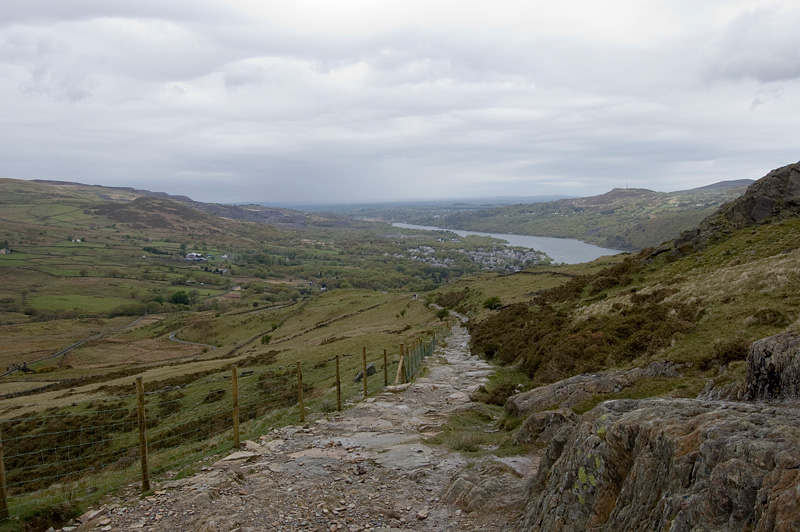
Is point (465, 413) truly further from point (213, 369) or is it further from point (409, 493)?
point (213, 369)

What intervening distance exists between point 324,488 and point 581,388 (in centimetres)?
721

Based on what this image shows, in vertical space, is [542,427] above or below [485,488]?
above

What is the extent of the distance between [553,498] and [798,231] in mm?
28104

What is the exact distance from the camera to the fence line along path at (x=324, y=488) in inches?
310

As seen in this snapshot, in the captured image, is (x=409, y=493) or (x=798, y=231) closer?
(x=409, y=493)

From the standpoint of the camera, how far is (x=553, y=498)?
6.11 metres

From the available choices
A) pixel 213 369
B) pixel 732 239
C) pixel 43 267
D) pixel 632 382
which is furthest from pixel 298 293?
pixel 632 382

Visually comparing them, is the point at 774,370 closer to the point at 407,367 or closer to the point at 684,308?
the point at 684,308

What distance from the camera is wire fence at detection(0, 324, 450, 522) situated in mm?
9695

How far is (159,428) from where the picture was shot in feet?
80.5

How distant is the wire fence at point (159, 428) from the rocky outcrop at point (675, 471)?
7744 millimetres

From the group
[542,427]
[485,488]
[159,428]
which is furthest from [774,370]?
[159,428]

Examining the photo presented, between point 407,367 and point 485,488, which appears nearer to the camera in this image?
point 485,488

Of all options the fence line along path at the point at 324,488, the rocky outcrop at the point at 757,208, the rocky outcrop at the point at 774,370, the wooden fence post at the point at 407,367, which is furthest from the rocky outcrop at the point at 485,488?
the rocky outcrop at the point at 757,208
